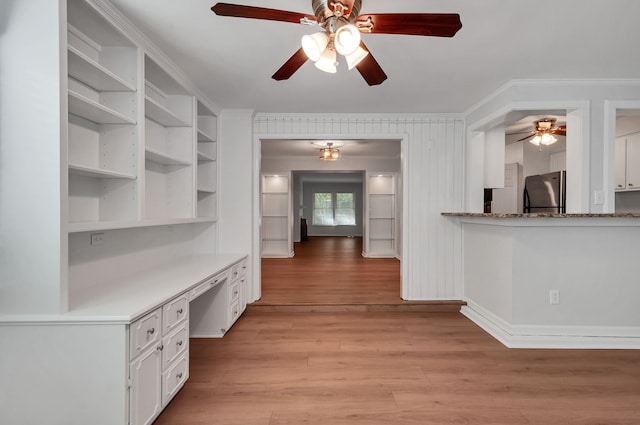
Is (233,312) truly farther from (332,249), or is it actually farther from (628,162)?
(332,249)

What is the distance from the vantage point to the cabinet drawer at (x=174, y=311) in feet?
6.25

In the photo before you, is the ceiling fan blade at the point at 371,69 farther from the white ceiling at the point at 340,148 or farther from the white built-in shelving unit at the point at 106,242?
the white ceiling at the point at 340,148

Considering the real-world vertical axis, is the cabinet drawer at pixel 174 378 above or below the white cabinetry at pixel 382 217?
below

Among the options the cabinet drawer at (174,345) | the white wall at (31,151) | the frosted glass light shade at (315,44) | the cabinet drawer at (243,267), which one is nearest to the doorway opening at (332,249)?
the cabinet drawer at (243,267)

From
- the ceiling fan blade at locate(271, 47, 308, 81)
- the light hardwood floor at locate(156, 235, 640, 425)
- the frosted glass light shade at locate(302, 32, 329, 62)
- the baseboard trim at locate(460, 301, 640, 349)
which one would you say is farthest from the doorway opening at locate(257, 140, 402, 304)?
the frosted glass light shade at locate(302, 32, 329, 62)

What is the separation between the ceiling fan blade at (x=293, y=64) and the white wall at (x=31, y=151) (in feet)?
3.76

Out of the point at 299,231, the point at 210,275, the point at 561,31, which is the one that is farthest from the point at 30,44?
the point at 299,231

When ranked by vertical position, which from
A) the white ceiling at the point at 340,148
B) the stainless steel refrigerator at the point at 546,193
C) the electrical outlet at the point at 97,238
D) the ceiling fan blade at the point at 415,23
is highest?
the white ceiling at the point at 340,148

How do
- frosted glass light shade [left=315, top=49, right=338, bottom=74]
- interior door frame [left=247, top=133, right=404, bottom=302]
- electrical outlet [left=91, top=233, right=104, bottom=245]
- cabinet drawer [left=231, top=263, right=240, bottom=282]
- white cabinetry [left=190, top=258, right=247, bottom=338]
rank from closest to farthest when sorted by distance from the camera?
frosted glass light shade [left=315, top=49, right=338, bottom=74]
electrical outlet [left=91, top=233, right=104, bottom=245]
white cabinetry [left=190, top=258, right=247, bottom=338]
cabinet drawer [left=231, top=263, right=240, bottom=282]
interior door frame [left=247, top=133, right=404, bottom=302]

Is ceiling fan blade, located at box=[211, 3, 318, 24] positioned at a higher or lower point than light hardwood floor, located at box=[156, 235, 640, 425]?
higher

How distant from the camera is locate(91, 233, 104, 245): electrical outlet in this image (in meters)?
2.12

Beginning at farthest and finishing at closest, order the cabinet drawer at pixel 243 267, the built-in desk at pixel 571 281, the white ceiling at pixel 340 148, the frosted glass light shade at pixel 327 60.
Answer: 1. the white ceiling at pixel 340 148
2. the cabinet drawer at pixel 243 267
3. the built-in desk at pixel 571 281
4. the frosted glass light shade at pixel 327 60

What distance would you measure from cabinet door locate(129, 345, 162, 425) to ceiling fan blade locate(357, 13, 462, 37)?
7.00ft

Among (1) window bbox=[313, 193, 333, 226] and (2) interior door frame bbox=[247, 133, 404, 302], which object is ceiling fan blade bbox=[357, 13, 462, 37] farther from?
(1) window bbox=[313, 193, 333, 226]
